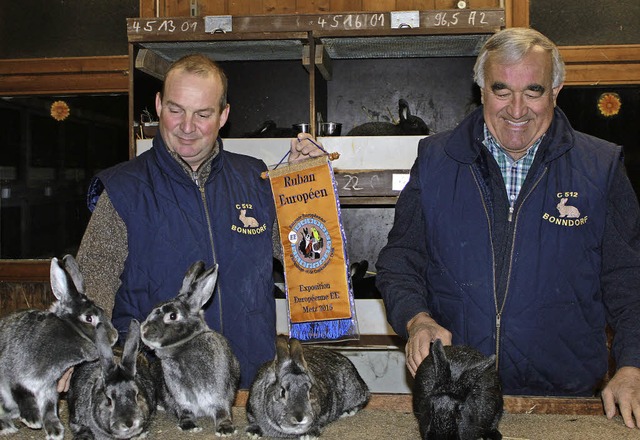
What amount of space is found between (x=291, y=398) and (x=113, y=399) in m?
0.41

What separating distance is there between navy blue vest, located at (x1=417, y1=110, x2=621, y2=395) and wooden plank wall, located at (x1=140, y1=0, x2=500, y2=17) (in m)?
2.27

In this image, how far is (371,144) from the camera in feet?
12.9

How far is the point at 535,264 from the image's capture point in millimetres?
2227

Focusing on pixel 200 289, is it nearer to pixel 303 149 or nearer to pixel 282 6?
pixel 303 149

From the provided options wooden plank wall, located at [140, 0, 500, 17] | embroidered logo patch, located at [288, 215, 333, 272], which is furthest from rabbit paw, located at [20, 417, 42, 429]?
wooden plank wall, located at [140, 0, 500, 17]

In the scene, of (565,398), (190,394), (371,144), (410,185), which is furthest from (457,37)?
(190,394)

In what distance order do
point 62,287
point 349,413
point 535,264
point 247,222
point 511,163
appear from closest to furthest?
point 62,287
point 349,413
point 535,264
point 511,163
point 247,222

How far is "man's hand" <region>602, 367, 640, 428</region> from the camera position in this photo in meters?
1.91

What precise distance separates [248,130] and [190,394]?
2.91 m

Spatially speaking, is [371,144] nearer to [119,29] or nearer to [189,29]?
[189,29]

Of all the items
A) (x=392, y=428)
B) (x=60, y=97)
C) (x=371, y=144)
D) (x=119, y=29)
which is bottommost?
(x=392, y=428)

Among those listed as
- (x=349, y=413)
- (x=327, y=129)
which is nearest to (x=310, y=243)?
(x=349, y=413)

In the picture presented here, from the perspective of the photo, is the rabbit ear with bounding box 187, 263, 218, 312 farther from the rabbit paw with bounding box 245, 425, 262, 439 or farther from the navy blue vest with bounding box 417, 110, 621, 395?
the navy blue vest with bounding box 417, 110, 621, 395

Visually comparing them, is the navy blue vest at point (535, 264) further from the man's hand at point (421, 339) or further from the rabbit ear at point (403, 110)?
the rabbit ear at point (403, 110)
